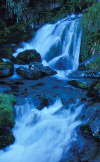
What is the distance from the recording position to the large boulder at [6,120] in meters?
5.73

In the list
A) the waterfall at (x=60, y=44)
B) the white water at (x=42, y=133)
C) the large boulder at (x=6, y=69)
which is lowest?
the white water at (x=42, y=133)

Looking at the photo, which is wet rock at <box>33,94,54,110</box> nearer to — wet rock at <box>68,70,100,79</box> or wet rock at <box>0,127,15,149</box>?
wet rock at <box>0,127,15,149</box>

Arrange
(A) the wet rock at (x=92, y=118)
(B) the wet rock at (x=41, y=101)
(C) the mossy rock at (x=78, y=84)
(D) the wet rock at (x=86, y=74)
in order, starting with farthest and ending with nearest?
(D) the wet rock at (x=86, y=74), (C) the mossy rock at (x=78, y=84), (B) the wet rock at (x=41, y=101), (A) the wet rock at (x=92, y=118)

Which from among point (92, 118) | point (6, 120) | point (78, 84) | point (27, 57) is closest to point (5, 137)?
point (6, 120)

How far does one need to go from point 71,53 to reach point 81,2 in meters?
3.82

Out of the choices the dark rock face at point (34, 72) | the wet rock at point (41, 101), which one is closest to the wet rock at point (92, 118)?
the wet rock at point (41, 101)

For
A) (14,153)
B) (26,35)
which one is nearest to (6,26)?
(26,35)

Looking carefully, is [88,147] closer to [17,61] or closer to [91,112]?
[91,112]

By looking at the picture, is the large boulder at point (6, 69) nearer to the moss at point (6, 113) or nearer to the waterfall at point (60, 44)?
the waterfall at point (60, 44)

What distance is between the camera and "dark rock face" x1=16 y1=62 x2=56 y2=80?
9523 millimetres

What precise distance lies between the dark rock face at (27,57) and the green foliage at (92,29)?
253 centimetres

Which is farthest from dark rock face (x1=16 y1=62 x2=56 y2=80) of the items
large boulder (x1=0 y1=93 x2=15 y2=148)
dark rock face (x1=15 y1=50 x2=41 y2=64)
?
large boulder (x1=0 y1=93 x2=15 y2=148)

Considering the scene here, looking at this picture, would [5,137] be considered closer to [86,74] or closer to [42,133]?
[42,133]

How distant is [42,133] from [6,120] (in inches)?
37.6
